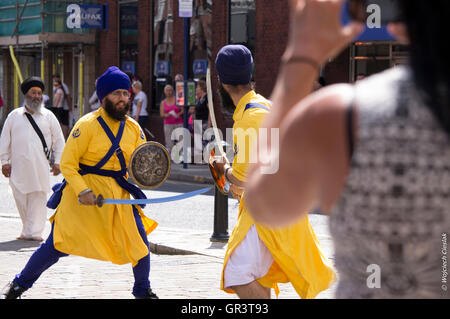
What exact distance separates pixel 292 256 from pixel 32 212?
6.22 m

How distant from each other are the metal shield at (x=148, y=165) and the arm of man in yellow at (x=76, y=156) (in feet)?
1.22

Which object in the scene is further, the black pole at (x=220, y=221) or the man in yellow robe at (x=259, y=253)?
the black pole at (x=220, y=221)

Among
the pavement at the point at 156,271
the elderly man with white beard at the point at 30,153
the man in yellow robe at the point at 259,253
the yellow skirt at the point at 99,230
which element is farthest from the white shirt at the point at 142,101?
the man in yellow robe at the point at 259,253

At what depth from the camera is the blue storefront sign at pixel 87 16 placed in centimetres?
2842

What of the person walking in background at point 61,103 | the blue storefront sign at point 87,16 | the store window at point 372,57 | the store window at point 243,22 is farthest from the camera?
the blue storefront sign at point 87,16

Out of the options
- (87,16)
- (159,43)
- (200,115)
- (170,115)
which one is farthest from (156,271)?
(87,16)

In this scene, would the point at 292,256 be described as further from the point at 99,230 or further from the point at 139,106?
the point at 139,106

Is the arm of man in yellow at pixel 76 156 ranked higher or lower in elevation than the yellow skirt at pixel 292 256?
higher

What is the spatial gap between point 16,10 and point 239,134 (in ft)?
94.1

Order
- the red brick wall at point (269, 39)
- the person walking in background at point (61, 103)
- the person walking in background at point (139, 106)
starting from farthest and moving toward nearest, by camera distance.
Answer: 1. the person walking in background at point (61, 103)
2. the person walking in background at point (139, 106)
3. the red brick wall at point (269, 39)

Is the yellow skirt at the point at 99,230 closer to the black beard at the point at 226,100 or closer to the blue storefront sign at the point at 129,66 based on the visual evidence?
the black beard at the point at 226,100

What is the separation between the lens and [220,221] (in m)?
10.1

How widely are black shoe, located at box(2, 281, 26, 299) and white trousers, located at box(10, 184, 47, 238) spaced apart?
13.0 ft

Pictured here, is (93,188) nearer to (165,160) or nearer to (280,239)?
(165,160)
